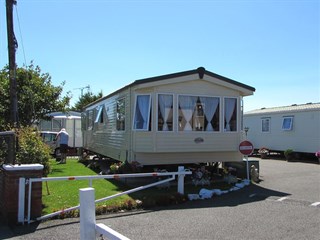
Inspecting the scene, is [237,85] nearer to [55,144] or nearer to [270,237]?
[270,237]

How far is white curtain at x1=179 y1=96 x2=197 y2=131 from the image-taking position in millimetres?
12609

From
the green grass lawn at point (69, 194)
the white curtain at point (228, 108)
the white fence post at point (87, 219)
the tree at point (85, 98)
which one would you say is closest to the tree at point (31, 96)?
the green grass lawn at point (69, 194)

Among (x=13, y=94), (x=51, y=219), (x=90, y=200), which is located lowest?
(x=51, y=219)

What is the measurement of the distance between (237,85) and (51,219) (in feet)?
27.3

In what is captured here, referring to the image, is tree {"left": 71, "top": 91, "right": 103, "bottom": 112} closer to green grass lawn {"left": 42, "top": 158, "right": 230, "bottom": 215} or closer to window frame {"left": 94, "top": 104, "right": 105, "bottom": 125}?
window frame {"left": 94, "top": 104, "right": 105, "bottom": 125}

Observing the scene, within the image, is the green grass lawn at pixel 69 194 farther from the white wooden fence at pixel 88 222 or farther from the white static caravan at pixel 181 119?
the white wooden fence at pixel 88 222

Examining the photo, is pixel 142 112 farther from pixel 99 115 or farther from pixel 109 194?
pixel 99 115

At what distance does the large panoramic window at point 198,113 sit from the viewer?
1261cm

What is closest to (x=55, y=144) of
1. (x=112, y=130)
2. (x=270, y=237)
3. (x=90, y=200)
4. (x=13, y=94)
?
(x=112, y=130)

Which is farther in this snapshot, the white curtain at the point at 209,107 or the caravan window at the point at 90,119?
the caravan window at the point at 90,119

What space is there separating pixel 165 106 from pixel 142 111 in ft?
2.53

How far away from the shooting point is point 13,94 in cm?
1238

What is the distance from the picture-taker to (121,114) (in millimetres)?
13844

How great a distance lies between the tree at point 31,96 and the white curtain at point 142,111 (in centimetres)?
576
